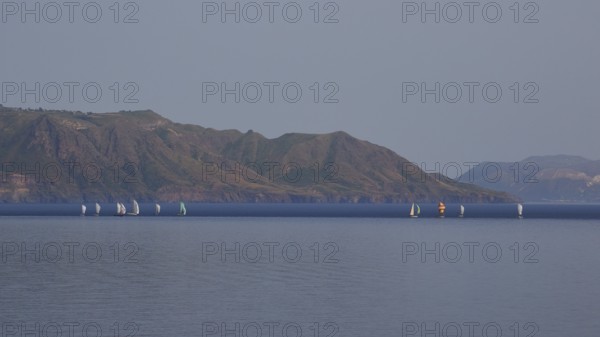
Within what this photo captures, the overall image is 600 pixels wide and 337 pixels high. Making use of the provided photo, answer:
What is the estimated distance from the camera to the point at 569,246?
10156 cm

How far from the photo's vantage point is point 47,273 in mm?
64938

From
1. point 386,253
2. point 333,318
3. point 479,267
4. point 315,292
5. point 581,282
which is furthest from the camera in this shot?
point 386,253

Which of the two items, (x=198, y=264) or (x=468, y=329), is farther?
(x=198, y=264)

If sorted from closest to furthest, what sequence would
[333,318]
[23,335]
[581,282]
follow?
[23,335] < [333,318] < [581,282]

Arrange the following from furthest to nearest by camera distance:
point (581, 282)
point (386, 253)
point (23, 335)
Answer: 1. point (386, 253)
2. point (581, 282)
3. point (23, 335)

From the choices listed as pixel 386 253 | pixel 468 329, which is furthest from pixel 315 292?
pixel 386 253

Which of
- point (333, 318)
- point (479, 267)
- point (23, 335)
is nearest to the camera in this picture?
point (23, 335)

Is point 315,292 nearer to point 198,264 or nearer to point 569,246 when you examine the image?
point 198,264

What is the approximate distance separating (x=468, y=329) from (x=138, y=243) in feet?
203

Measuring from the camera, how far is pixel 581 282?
203 feet

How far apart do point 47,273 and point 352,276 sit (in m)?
19.5

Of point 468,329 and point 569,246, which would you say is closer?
point 468,329

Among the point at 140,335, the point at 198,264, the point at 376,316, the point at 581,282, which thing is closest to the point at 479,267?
the point at 581,282

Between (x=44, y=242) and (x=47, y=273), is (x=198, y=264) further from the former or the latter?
(x=44, y=242)
